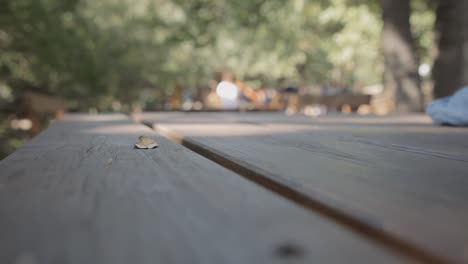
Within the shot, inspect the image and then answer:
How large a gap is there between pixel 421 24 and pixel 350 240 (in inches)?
480

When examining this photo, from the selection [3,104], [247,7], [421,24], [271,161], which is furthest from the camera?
[421,24]

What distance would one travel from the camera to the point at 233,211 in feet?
1.49

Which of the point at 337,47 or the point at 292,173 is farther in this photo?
the point at 337,47

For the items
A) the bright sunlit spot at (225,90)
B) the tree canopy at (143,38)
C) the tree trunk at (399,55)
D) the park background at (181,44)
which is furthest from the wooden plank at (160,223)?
the bright sunlit spot at (225,90)

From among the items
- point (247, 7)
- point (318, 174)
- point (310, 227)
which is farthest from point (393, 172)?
point (247, 7)

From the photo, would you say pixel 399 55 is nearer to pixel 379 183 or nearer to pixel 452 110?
pixel 452 110

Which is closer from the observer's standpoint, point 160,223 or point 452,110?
point 160,223

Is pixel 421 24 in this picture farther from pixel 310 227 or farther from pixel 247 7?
pixel 310 227

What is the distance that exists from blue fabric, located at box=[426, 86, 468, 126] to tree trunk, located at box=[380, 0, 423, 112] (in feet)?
12.6

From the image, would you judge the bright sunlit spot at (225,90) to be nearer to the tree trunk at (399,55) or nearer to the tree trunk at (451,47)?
the tree trunk at (399,55)

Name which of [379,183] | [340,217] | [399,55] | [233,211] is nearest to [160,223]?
[233,211]

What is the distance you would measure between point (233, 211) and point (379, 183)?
274mm

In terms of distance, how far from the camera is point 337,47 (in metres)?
11.2

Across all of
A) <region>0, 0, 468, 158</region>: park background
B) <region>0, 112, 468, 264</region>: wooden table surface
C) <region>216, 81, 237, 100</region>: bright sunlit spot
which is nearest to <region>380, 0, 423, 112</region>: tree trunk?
<region>0, 0, 468, 158</region>: park background
